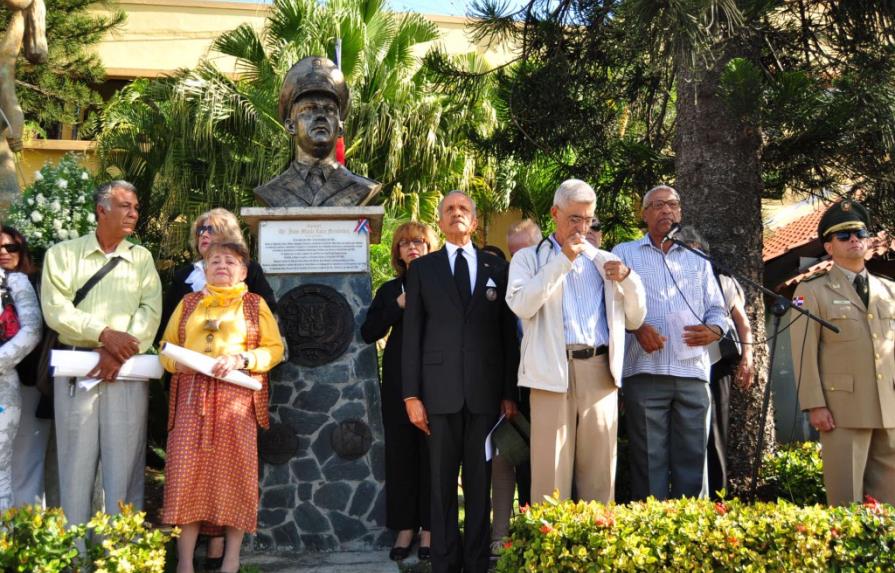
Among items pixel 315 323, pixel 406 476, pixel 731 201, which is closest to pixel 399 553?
pixel 406 476

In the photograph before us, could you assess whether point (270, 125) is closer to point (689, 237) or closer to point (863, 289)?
point (689, 237)

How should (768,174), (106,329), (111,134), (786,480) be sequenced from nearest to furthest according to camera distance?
1. (106,329)
2. (786,480)
3. (768,174)
4. (111,134)

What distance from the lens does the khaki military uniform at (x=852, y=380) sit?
485 cm

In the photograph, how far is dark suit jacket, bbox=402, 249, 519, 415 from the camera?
14.6 feet

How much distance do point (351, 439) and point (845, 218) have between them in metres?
3.12

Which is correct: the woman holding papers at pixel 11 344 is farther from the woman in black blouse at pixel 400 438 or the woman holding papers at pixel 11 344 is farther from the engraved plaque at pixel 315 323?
the woman in black blouse at pixel 400 438

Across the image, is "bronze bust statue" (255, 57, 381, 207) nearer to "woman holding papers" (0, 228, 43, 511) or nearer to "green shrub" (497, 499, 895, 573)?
"woman holding papers" (0, 228, 43, 511)

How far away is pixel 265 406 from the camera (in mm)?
4777

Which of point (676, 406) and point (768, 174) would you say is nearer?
point (676, 406)

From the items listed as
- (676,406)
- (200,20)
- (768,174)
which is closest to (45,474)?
(676,406)

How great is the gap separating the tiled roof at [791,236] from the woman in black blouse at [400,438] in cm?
763

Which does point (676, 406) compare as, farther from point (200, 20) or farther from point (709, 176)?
point (200, 20)

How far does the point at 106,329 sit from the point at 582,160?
15.3 feet

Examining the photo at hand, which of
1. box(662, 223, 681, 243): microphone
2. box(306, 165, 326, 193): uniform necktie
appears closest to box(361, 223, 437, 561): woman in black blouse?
box(306, 165, 326, 193): uniform necktie
